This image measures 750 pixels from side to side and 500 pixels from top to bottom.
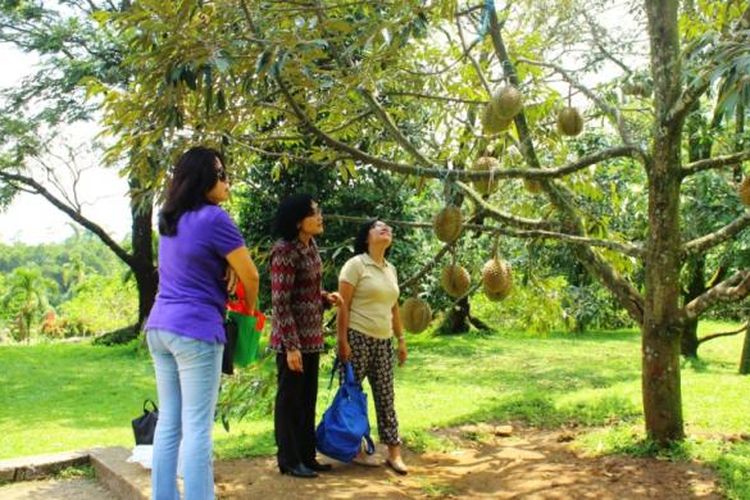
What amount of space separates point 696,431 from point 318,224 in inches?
118

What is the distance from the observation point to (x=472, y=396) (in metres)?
7.83

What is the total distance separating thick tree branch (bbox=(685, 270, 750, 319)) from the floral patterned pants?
70.7 inches

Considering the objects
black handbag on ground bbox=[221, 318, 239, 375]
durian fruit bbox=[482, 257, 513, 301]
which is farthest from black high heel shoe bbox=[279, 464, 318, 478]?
durian fruit bbox=[482, 257, 513, 301]

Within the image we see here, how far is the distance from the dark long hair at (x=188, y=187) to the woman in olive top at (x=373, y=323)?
149 cm

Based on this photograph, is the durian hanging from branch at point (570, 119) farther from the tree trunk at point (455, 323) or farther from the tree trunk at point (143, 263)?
the tree trunk at point (143, 263)

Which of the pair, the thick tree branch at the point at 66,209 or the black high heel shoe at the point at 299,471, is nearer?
the black high heel shoe at the point at 299,471

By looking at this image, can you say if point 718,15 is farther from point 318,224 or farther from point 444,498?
point 444,498

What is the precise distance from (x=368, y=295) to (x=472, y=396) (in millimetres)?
3832

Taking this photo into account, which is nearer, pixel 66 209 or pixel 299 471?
pixel 299 471

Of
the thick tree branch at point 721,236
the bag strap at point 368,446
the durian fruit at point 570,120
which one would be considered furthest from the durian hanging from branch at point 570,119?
the bag strap at point 368,446

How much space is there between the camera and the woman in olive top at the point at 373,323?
4344mm

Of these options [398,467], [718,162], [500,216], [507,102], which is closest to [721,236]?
[718,162]

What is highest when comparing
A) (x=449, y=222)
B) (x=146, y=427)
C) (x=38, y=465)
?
(x=449, y=222)

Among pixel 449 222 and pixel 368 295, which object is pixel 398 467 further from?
pixel 449 222
